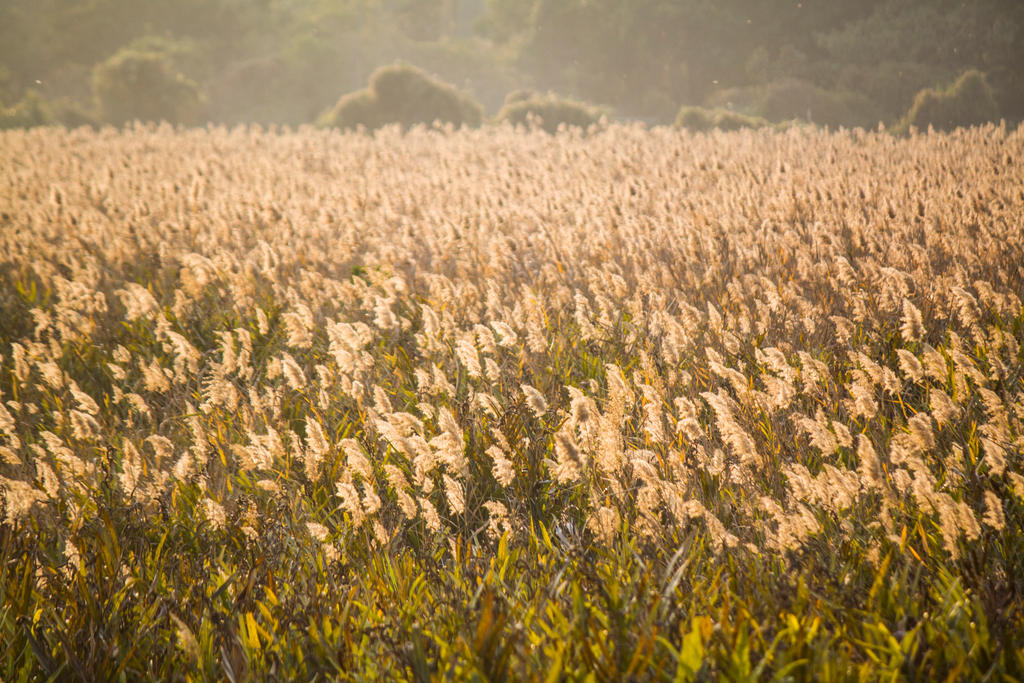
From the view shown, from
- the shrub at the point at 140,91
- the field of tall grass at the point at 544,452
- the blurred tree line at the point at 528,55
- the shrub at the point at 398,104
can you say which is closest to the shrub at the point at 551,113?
the shrub at the point at 398,104

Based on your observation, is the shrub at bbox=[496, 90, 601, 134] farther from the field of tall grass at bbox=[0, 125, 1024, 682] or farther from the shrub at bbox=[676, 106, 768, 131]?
the field of tall grass at bbox=[0, 125, 1024, 682]

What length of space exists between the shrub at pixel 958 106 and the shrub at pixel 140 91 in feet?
90.3

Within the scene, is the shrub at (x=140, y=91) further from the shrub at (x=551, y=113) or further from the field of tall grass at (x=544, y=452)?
the field of tall grass at (x=544, y=452)

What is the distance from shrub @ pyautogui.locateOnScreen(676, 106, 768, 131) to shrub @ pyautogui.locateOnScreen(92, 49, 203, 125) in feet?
70.2

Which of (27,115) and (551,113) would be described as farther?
(27,115)

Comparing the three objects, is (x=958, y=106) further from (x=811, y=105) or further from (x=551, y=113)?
(x=551, y=113)

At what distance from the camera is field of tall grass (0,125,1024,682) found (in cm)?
154

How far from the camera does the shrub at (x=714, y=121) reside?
57.4 ft

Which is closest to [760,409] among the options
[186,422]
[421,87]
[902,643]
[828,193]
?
[902,643]

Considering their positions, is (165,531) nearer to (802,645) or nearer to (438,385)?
(438,385)

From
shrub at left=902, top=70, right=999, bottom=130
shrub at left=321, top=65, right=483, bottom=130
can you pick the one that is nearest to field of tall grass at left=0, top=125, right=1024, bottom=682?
shrub at left=902, top=70, right=999, bottom=130

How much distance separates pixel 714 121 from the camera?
17781 millimetres

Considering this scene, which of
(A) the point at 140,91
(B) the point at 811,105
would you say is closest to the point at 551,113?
(B) the point at 811,105

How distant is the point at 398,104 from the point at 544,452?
799 inches
